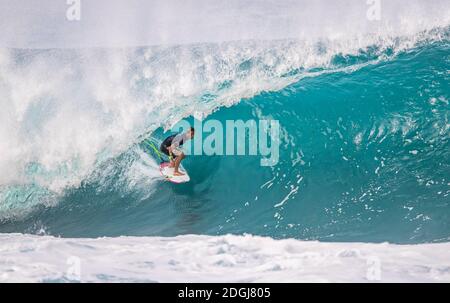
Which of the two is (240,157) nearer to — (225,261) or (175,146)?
(175,146)

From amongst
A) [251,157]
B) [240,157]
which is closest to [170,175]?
[240,157]

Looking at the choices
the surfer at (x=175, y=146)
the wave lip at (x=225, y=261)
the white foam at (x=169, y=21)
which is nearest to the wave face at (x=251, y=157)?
the surfer at (x=175, y=146)

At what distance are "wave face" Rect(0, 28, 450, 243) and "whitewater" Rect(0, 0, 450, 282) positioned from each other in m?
0.02

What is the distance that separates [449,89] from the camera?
7188 millimetres

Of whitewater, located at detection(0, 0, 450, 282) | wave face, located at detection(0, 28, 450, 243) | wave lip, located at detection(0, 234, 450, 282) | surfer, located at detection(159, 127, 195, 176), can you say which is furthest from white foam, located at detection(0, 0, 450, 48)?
wave lip, located at detection(0, 234, 450, 282)

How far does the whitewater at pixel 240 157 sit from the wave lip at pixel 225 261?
0.02m

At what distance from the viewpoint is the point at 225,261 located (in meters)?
4.54

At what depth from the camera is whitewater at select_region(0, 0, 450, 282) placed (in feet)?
15.5

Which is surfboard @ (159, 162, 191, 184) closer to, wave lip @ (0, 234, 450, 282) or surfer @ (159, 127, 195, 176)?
surfer @ (159, 127, 195, 176)

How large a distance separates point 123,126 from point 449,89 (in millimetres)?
4937

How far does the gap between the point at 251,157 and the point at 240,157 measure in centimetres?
17

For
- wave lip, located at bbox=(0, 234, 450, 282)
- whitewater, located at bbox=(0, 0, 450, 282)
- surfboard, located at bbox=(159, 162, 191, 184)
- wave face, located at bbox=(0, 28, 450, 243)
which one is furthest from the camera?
surfboard, located at bbox=(159, 162, 191, 184)

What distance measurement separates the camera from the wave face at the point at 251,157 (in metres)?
5.98

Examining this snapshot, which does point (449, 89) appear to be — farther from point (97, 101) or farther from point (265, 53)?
point (97, 101)
